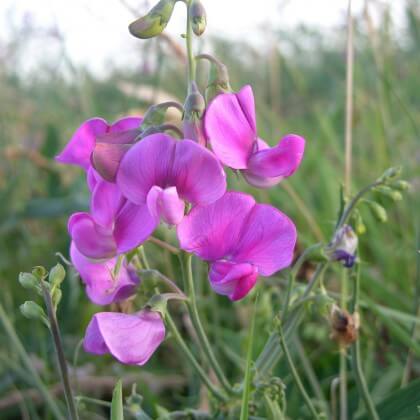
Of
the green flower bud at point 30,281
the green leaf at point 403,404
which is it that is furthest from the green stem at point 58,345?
the green leaf at point 403,404

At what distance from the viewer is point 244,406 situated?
77 centimetres

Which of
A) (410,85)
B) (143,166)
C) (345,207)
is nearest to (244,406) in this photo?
(143,166)

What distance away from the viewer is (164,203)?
78cm

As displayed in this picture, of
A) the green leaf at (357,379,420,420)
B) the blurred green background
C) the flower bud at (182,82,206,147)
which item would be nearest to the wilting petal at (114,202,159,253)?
the flower bud at (182,82,206,147)

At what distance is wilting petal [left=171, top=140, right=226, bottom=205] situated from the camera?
797 millimetres

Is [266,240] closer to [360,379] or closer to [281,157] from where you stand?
[281,157]

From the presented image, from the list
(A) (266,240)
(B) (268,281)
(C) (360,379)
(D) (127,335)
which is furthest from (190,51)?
(B) (268,281)

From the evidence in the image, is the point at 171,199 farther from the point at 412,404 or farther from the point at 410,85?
the point at 410,85

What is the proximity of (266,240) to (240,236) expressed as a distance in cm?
3

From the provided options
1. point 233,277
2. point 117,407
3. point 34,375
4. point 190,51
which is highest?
point 190,51

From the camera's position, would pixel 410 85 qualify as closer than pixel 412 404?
No

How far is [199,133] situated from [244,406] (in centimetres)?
32

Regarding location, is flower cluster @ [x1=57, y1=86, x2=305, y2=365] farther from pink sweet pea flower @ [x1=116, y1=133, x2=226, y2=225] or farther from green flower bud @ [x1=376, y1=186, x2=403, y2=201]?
green flower bud @ [x1=376, y1=186, x2=403, y2=201]

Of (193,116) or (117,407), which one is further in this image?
(193,116)
